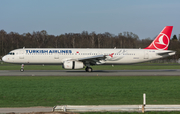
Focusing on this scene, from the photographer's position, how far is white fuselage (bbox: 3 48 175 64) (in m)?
37.4

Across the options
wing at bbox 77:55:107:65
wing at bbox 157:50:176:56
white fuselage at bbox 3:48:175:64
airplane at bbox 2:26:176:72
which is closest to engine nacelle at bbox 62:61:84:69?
airplane at bbox 2:26:176:72

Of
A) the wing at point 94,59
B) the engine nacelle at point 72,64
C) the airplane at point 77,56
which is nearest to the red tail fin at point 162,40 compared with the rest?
the airplane at point 77,56

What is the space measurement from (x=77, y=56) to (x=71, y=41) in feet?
275

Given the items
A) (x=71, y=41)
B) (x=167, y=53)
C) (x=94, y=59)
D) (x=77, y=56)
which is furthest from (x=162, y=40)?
(x=71, y=41)

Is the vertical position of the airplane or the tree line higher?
the tree line

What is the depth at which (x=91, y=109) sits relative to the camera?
1027 cm

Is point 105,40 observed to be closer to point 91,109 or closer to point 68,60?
point 68,60

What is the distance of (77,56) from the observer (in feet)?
126

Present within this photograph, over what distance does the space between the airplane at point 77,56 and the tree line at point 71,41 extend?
215ft

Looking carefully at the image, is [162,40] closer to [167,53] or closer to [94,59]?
[167,53]

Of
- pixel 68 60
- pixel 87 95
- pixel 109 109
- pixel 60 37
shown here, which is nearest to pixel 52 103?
pixel 87 95

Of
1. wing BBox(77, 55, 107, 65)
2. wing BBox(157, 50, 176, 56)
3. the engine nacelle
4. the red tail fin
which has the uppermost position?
the red tail fin

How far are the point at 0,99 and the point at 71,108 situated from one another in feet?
21.1

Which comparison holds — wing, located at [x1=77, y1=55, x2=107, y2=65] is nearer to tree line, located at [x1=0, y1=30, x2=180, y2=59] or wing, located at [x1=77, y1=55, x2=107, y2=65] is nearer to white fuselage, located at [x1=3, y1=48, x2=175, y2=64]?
white fuselage, located at [x1=3, y1=48, x2=175, y2=64]
